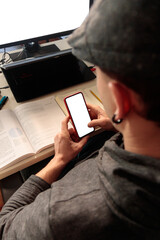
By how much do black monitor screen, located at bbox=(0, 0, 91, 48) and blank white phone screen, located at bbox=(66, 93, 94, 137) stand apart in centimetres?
49

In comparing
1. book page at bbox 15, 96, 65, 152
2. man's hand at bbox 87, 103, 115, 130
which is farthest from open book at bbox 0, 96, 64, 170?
man's hand at bbox 87, 103, 115, 130

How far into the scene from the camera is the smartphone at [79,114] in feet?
2.44

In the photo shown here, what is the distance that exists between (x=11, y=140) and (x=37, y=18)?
2.10 ft

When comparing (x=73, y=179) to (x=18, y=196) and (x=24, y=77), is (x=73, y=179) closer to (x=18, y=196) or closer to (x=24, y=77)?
(x=18, y=196)

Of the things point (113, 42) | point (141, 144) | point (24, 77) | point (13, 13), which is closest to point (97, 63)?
point (113, 42)

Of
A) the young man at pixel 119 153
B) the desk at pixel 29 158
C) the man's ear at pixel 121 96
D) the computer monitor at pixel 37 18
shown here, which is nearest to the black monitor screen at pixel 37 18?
the computer monitor at pixel 37 18

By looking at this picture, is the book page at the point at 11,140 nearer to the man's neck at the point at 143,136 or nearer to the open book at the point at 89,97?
the open book at the point at 89,97

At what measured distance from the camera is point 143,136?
1.33 ft

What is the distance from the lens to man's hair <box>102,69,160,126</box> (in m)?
0.32

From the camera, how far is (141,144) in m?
0.42

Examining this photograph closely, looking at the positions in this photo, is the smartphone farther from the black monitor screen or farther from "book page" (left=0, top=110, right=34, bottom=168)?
the black monitor screen

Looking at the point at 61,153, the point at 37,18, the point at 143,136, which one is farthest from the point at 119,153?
the point at 37,18

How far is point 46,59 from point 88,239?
2.39 ft

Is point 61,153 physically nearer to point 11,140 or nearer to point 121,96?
point 11,140
